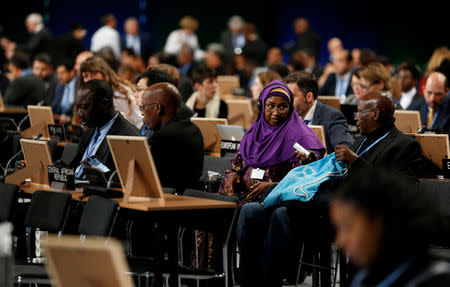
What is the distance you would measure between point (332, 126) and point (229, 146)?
88 centimetres

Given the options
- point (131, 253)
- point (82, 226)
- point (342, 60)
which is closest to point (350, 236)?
point (82, 226)

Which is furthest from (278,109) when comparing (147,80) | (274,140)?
(147,80)

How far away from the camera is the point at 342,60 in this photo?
1127 cm

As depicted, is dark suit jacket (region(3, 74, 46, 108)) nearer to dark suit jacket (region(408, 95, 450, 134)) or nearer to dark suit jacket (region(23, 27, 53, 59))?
dark suit jacket (region(23, 27, 53, 59))

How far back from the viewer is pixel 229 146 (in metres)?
6.59

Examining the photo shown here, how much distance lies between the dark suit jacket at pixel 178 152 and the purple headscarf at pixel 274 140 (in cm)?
43

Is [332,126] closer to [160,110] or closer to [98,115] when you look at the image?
[160,110]

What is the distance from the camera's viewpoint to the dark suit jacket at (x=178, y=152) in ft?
16.8

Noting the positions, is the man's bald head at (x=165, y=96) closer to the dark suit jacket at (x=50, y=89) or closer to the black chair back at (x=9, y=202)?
the black chair back at (x=9, y=202)

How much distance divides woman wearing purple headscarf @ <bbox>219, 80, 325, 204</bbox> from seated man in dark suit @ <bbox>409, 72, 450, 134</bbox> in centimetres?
199

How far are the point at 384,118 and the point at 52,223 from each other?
220 cm

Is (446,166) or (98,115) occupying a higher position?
(98,115)

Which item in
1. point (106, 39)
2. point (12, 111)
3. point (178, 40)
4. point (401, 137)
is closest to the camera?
point (401, 137)

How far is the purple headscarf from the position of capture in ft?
17.9
